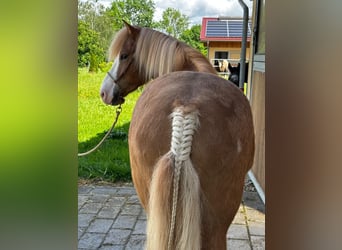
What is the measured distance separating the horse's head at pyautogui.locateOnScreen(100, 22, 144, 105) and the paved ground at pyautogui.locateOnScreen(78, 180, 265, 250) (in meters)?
0.75

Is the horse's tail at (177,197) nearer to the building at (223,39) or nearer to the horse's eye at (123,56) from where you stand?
the horse's eye at (123,56)

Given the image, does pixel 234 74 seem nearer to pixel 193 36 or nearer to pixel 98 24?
pixel 193 36

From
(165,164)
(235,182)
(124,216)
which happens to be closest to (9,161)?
(165,164)

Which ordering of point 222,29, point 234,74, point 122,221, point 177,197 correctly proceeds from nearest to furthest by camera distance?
point 177,197, point 122,221, point 234,74, point 222,29

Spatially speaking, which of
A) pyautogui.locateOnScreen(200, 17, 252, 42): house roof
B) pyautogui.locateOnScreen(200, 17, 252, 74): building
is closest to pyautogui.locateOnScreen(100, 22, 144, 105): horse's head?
pyautogui.locateOnScreen(200, 17, 252, 74): building

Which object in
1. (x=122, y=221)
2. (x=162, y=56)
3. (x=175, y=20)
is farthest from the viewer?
(x=175, y=20)

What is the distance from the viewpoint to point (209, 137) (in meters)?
0.84

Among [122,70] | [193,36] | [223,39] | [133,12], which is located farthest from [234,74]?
[122,70]

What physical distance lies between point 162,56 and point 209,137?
0.84m

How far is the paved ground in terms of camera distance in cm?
183

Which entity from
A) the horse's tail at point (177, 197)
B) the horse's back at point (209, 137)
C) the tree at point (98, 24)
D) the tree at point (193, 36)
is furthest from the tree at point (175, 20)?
the horse's tail at point (177, 197)

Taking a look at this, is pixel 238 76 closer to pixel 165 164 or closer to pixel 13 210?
pixel 165 164

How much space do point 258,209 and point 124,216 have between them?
888 mm

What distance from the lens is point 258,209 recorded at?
88.6 inches
